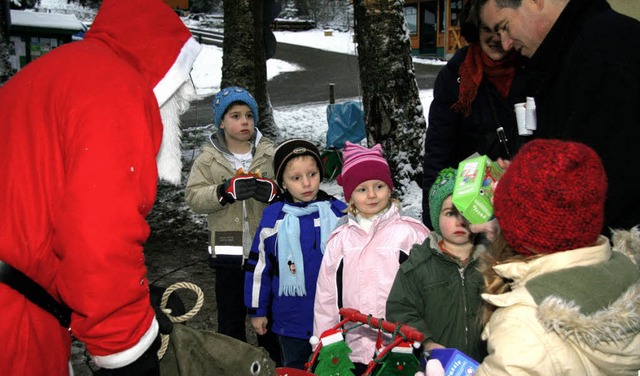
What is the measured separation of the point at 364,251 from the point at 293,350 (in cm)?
85

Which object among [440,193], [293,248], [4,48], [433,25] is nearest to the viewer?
[440,193]

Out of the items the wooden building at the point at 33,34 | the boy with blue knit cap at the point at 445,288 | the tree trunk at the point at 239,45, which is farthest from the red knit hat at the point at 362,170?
the wooden building at the point at 33,34

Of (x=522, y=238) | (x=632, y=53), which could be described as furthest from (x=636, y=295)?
(x=632, y=53)

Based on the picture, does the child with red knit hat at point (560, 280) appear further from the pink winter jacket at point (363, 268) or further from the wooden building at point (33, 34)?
the wooden building at point (33, 34)

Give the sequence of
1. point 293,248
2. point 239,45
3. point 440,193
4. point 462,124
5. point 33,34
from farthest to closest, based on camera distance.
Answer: point 33,34 < point 239,45 < point 293,248 < point 462,124 < point 440,193

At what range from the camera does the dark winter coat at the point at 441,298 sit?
9.09ft

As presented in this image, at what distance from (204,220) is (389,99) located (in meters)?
3.16

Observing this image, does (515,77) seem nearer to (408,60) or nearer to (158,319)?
(158,319)

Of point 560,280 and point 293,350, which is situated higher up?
point 560,280

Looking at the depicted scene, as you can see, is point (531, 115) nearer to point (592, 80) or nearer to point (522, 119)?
point (522, 119)

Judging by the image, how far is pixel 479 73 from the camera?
129 inches

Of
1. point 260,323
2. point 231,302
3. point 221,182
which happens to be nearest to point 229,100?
point 221,182

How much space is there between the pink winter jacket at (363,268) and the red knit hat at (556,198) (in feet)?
4.47

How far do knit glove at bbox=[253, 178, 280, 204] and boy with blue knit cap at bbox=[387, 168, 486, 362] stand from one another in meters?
1.22
